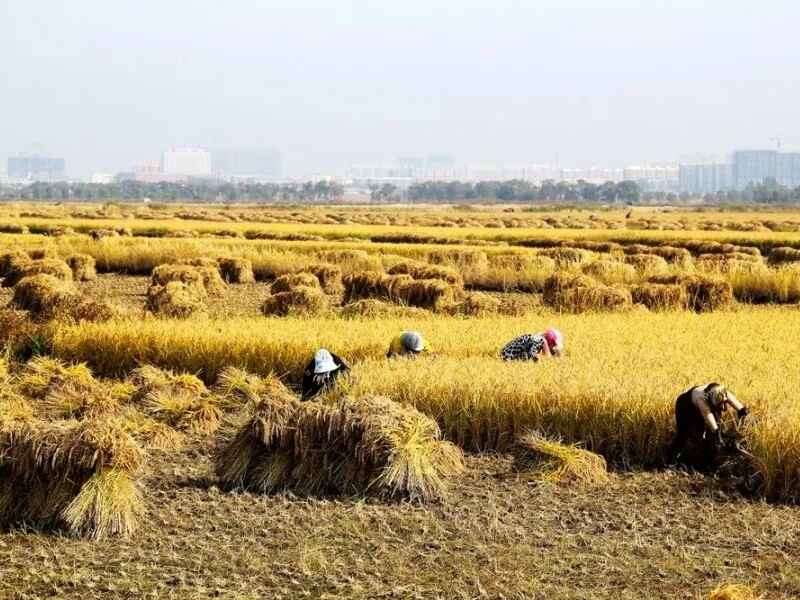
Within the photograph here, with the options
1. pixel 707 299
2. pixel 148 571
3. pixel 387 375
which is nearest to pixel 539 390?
pixel 387 375

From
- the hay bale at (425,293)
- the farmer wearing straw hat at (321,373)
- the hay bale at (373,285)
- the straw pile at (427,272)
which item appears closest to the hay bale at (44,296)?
the hay bale at (373,285)

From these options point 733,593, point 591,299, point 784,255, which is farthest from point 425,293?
point 733,593

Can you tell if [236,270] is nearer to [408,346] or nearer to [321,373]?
[408,346]

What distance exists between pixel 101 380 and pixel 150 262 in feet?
51.2

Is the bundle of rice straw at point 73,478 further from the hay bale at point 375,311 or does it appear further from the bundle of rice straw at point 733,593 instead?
the hay bale at point 375,311

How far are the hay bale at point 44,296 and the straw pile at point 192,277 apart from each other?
2.05 metres

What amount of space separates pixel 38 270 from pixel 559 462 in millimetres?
18373

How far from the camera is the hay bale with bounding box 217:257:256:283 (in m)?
27.2

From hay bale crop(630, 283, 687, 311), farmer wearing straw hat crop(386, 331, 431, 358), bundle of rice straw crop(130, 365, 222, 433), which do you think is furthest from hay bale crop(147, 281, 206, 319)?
hay bale crop(630, 283, 687, 311)

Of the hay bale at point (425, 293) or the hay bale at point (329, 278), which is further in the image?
the hay bale at point (329, 278)

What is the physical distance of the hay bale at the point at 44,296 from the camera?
18734 mm

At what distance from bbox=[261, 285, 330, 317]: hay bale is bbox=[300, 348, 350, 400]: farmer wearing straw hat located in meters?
7.30

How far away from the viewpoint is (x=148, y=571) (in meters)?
7.63

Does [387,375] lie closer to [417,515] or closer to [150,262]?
[417,515]
